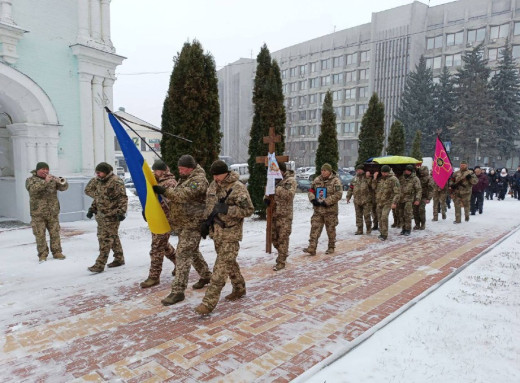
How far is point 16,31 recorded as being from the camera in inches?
368

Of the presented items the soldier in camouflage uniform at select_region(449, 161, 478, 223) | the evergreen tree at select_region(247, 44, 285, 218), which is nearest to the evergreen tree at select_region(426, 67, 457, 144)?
the soldier in camouflage uniform at select_region(449, 161, 478, 223)

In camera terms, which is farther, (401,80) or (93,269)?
(401,80)

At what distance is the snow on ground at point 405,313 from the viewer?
321cm

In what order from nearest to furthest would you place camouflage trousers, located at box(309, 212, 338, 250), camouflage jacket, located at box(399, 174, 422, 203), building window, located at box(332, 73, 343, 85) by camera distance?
camouflage trousers, located at box(309, 212, 338, 250) < camouflage jacket, located at box(399, 174, 422, 203) < building window, located at box(332, 73, 343, 85)

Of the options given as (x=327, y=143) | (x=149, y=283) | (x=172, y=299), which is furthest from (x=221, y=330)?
(x=327, y=143)

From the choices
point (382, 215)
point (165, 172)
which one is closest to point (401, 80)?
point (382, 215)

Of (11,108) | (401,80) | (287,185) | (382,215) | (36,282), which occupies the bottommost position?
(36,282)

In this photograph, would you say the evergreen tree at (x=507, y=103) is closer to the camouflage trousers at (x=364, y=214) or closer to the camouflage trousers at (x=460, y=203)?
the camouflage trousers at (x=460, y=203)

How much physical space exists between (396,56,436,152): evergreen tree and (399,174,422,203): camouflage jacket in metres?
40.4

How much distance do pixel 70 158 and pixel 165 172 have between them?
286 inches

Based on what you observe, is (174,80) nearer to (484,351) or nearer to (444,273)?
(444,273)

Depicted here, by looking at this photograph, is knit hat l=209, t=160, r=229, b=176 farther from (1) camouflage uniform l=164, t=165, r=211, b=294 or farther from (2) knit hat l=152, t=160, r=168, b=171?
(2) knit hat l=152, t=160, r=168, b=171

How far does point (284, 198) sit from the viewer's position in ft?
20.8

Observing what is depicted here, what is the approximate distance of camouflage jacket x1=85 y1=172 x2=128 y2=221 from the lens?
6.09 meters
